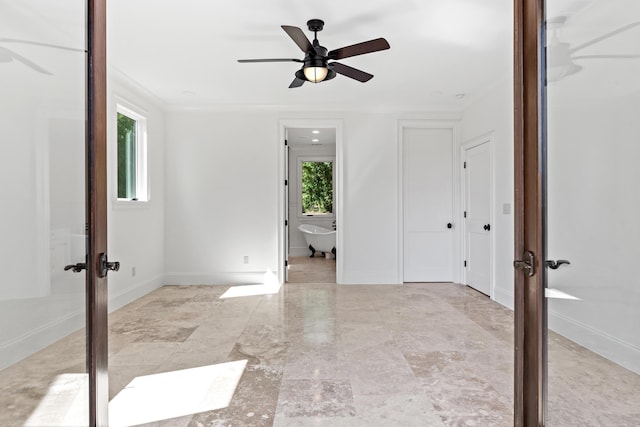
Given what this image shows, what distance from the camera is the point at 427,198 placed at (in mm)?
5746

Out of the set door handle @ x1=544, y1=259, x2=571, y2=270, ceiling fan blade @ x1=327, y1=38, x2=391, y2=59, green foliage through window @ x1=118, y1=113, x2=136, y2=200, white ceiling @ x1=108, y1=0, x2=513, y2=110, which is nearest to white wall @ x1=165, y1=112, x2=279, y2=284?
white ceiling @ x1=108, y1=0, x2=513, y2=110

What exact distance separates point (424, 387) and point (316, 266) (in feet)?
16.5

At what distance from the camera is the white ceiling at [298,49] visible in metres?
2.95

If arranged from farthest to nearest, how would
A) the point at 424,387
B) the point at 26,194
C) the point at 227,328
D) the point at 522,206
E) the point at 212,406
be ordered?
1. the point at 227,328
2. the point at 424,387
3. the point at 212,406
4. the point at 522,206
5. the point at 26,194

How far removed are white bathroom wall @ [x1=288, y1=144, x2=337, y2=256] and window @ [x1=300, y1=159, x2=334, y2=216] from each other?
0.53ft

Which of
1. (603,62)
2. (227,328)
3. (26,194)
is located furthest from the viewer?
(227,328)

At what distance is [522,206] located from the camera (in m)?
1.49

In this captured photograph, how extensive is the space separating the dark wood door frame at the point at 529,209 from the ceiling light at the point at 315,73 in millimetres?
1875

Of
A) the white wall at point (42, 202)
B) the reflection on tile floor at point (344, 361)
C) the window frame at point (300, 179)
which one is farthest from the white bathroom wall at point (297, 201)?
the white wall at point (42, 202)

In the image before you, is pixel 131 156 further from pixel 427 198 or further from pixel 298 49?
pixel 427 198

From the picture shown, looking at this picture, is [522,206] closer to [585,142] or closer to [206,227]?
[585,142]

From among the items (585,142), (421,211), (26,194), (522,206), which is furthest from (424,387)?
(421,211)

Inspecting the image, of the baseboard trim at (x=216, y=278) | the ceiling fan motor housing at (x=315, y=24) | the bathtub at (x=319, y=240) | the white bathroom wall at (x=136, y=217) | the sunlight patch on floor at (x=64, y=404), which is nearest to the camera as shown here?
the sunlight patch on floor at (x=64, y=404)

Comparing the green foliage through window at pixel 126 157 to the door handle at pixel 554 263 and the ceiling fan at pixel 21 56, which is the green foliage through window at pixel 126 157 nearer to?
the ceiling fan at pixel 21 56
